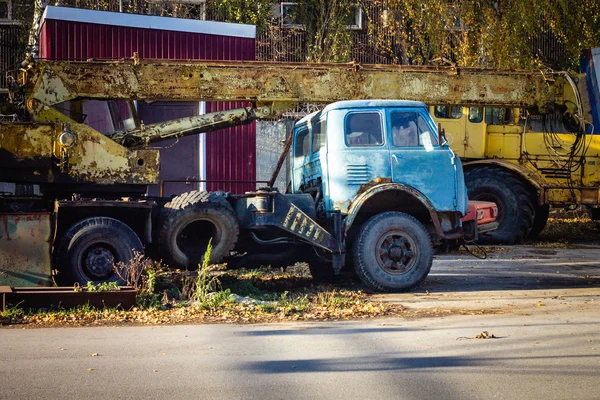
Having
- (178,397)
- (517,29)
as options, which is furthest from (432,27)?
(178,397)

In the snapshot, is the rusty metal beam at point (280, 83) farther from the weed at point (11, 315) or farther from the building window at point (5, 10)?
the building window at point (5, 10)

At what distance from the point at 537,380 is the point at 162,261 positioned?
21.1 ft

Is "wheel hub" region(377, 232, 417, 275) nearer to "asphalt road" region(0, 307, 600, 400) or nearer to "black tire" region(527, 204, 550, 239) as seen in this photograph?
"asphalt road" region(0, 307, 600, 400)

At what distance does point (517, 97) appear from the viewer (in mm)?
14406

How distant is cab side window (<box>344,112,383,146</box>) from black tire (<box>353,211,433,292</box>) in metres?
1.08

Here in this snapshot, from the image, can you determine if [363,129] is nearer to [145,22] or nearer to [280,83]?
[280,83]

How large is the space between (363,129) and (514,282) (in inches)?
140

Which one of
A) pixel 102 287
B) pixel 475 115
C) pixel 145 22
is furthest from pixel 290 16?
pixel 102 287

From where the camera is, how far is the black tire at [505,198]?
62.4 feet

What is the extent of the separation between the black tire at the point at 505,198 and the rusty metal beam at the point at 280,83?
4740 mm

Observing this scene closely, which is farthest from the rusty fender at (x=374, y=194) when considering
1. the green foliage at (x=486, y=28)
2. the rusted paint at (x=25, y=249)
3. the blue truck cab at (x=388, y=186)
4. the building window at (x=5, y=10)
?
the building window at (x=5, y=10)

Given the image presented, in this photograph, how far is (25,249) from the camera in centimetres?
1073

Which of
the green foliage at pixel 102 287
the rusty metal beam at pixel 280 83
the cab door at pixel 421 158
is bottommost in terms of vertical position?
the green foliage at pixel 102 287

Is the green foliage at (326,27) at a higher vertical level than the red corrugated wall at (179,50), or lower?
higher
